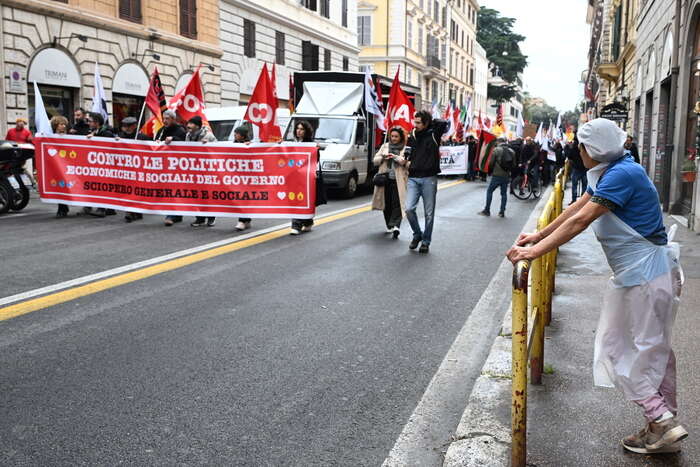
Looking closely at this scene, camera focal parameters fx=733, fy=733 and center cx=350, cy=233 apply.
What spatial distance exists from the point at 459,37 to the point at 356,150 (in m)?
58.1

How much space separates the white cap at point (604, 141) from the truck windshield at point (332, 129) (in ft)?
46.9

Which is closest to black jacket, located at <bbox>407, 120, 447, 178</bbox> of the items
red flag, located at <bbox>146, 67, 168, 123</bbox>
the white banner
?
red flag, located at <bbox>146, 67, 168, 123</bbox>

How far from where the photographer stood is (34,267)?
7617 millimetres

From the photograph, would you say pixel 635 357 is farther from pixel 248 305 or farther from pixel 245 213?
pixel 245 213

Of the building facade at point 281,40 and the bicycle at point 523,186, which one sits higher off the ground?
the building facade at point 281,40

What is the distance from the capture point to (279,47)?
106 feet

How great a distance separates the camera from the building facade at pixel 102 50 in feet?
61.4

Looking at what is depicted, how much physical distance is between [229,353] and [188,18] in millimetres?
23211

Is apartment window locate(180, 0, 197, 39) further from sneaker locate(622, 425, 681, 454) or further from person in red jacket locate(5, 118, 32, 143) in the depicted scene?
sneaker locate(622, 425, 681, 454)

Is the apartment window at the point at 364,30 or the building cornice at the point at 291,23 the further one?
the apartment window at the point at 364,30

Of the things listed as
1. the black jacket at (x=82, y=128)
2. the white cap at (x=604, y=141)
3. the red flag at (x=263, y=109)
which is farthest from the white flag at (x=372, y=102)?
the white cap at (x=604, y=141)

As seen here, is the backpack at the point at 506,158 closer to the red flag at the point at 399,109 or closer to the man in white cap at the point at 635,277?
the red flag at the point at 399,109

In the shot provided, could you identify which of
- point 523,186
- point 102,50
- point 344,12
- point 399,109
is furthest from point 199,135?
point 344,12

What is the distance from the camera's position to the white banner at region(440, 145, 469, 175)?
24.4 meters
